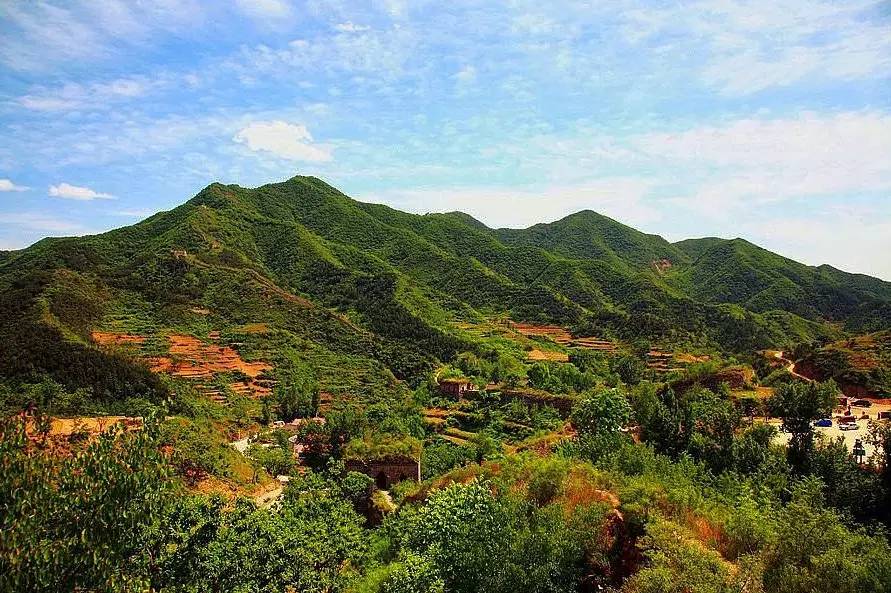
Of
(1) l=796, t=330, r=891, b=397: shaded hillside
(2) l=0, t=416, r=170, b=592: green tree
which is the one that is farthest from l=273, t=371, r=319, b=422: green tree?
(1) l=796, t=330, r=891, b=397: shaded hillside

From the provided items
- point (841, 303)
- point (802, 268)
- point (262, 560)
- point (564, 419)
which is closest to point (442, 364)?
point (564, 419)

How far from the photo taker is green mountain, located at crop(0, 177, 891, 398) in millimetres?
65125

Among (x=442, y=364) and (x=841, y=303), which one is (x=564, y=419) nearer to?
(x=442, y=364)

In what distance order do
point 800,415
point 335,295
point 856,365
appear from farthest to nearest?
point 335,295 < point 856,365 < point 800,415

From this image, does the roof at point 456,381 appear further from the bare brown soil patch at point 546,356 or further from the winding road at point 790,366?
the winding road at point 790,366

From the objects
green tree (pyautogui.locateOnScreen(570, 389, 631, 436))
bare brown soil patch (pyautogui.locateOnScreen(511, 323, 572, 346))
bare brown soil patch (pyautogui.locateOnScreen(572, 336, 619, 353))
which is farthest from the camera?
bare brown soil patch (pyautogui.locateOnScreen(511, 323, 572, 346))

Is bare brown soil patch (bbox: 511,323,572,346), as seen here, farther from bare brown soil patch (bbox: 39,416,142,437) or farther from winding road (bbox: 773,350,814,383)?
bare brown soil patch (bbox: 39,416,142,437)

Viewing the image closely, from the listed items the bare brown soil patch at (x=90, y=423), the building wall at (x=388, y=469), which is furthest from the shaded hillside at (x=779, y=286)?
the bare brown soil patch at (x=90, y=423)

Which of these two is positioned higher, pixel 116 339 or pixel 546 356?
pixel 116 339

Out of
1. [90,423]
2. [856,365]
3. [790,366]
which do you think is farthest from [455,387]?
[856,365]

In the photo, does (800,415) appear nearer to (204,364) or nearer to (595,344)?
(204,364)

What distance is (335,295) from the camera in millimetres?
106188

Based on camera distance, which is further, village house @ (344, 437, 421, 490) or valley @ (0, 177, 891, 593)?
village house @ (344, 437, 421, 490)

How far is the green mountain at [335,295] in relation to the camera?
214 ft
